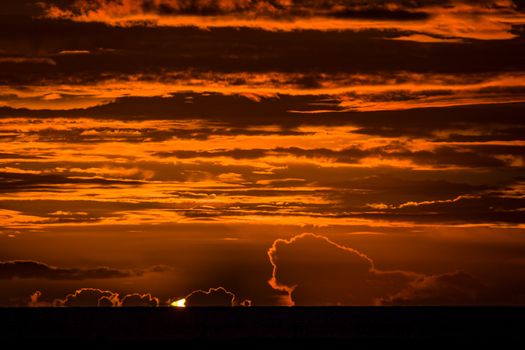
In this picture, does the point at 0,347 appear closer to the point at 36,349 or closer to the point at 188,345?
the point at 36,349

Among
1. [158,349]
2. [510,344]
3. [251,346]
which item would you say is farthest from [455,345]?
[158,349]

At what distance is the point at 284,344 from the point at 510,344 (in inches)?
1077

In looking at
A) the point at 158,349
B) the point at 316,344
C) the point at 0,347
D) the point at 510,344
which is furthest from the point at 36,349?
the point at 510,344

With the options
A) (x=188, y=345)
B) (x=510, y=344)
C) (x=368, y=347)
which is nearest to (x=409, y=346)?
(x=368, y=347)

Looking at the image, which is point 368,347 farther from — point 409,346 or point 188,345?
point 188,345

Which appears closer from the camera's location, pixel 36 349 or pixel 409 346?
pixel 36 349

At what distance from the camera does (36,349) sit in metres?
124

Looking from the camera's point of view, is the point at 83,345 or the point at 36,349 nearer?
the point at 36,349

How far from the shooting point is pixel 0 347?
4948 inches

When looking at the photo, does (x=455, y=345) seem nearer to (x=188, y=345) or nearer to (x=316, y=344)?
(x=316, y=344)

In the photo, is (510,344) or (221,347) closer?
(221,347)

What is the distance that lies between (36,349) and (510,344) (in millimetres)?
56376

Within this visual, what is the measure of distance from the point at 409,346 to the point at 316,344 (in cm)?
1113

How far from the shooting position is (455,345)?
13688 centimetres
